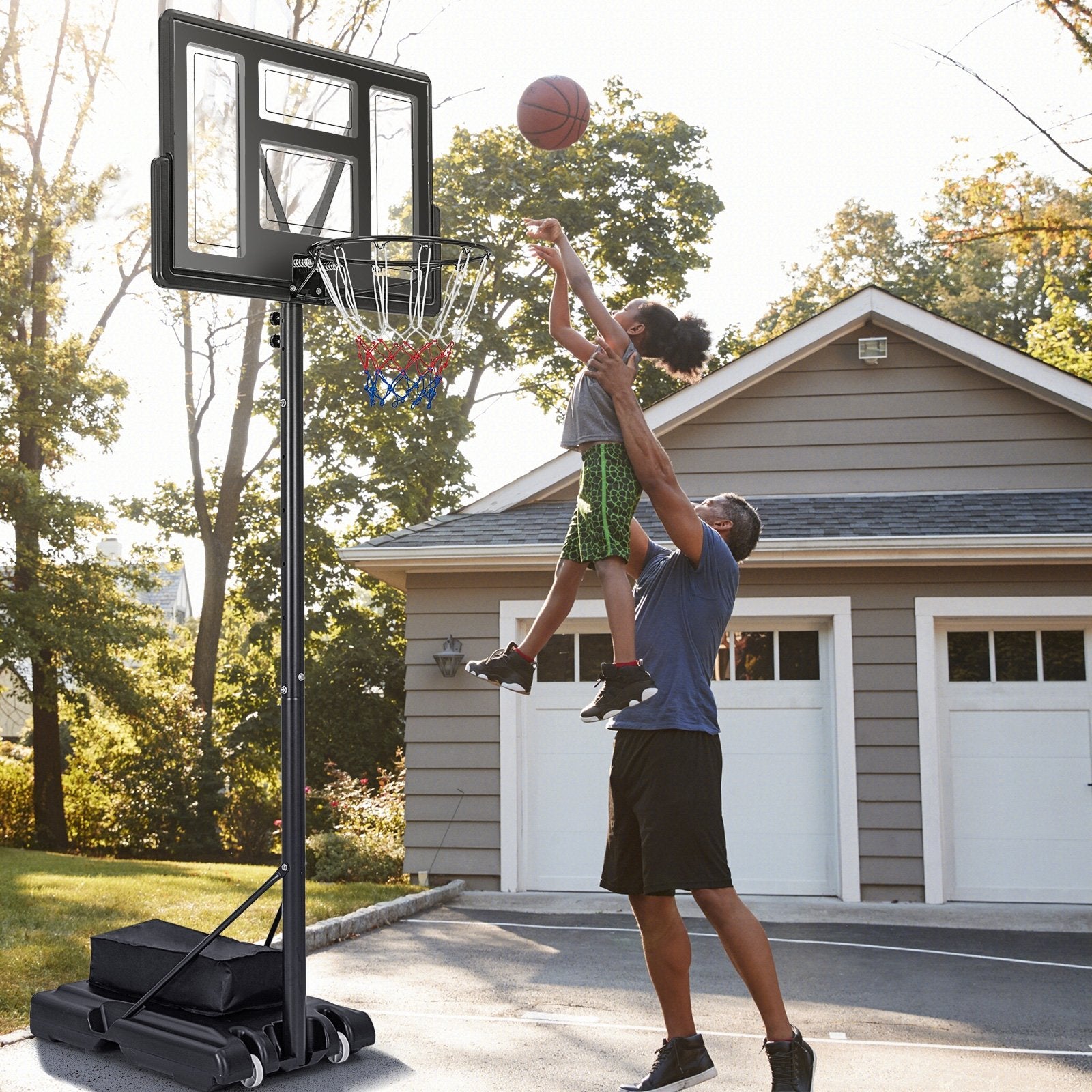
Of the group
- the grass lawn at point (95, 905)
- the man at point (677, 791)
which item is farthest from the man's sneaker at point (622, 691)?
the grass lawn at point (95, 905)

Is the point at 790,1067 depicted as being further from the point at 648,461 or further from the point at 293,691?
the point at 293,691

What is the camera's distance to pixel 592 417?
3.87 meters

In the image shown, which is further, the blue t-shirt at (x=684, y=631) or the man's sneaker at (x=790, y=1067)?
the blue t-shirt at (x=684, y=631)

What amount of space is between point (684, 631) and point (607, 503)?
1.53 feet

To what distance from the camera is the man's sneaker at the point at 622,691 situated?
11.9 ft

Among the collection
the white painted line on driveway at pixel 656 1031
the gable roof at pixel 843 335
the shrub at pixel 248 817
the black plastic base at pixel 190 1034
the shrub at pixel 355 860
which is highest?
the gable roof at pixel 843 335

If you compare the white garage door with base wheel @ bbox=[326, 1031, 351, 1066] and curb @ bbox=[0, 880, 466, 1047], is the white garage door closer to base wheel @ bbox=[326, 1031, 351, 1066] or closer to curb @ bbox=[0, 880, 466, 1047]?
curb @ bbox=[0, 880, 466, 1047]

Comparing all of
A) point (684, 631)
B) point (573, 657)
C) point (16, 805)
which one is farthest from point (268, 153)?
point (16, 805)

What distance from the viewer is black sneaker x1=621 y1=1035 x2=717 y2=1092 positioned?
3.67 meters

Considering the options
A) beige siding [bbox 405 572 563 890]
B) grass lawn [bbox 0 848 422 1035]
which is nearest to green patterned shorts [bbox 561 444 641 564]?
grass lawn [bbox 0 848 422 1035]

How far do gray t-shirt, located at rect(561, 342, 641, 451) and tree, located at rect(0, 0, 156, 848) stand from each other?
506 inches

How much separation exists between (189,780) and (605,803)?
7.97 metres

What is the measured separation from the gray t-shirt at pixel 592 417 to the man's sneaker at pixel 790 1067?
1.84 meters

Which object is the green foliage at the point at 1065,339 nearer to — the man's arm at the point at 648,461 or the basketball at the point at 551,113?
the basketball at the point at 551,113
